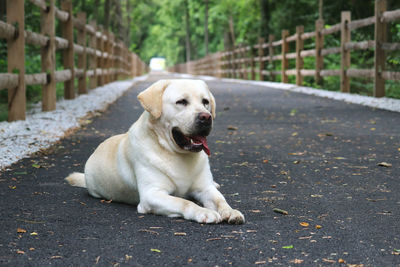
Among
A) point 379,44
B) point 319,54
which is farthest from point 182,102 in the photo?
point 319,54

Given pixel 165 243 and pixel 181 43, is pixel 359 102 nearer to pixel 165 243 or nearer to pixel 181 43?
pixel 165 243

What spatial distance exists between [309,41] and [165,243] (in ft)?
64.3

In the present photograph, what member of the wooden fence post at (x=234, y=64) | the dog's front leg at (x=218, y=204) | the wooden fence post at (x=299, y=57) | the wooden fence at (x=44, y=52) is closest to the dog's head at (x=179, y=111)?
the dog's front leg at (x=218, y=204)

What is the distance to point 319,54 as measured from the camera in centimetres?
1356

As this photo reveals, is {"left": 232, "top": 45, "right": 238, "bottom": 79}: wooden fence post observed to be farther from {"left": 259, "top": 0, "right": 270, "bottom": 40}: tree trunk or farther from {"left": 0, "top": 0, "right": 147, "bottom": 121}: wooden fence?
{"left": 0, "top": 0, "right": 147, "bottom": 121}: wooden fence

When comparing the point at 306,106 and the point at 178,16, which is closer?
the point at 306,106

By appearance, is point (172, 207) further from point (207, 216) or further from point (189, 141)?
point (189, 141)

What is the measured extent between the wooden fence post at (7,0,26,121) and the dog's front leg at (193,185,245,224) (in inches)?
157

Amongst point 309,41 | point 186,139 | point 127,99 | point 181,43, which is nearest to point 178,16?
point 181,43

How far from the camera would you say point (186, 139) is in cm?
315

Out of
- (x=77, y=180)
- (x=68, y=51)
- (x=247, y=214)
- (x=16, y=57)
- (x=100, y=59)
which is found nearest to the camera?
(x=247, y=214)

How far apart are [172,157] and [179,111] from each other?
274 mm

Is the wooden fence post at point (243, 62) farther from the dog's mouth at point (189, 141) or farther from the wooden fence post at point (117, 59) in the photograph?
the dog's mouth at point (189, 141)

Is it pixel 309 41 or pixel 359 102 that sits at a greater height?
pixel 309 41
